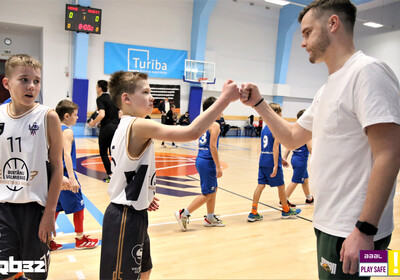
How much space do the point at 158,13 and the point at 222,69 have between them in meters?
4.59

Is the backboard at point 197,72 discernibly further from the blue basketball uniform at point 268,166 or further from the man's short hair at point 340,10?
the man's short hair at point 340,10

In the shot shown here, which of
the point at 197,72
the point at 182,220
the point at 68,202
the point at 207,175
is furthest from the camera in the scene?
the point at 197,72

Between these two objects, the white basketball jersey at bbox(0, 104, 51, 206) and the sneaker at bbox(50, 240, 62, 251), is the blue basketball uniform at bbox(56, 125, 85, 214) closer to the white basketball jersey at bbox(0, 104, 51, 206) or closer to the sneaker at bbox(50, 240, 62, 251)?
the sneaker at bbox(50, 240, 62, 251)

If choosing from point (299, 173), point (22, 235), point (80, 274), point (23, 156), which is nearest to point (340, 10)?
point (23, 156)

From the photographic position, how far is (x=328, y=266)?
5.08ft

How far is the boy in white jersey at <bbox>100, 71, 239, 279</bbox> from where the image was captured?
1861 millimetres

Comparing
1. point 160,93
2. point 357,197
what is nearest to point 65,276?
point 357,197

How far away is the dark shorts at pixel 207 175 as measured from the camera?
14.2 feet

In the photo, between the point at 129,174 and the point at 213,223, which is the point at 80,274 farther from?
the point at 213,223

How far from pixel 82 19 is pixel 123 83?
496 inches

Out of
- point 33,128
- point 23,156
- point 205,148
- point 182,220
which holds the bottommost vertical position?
point 182,220

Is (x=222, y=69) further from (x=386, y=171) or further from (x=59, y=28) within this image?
(x=386, y=171)

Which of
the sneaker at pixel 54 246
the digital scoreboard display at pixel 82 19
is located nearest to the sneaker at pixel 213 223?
the sneaker at pixel 54 246

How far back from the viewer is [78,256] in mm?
3348
